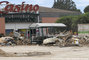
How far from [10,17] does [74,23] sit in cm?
2131

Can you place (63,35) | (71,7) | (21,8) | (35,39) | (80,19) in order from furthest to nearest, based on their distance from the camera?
(71,7) → (21,8) → (80,19) → (35,39) → (63,35)

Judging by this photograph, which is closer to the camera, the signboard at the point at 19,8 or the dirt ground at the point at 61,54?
the dirt ground at the point at 61,54

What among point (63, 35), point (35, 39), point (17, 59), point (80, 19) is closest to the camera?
point (17, 59)

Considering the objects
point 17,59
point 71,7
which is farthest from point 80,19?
point 71,7

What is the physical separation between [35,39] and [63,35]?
4785mm

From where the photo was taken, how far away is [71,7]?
134 meters

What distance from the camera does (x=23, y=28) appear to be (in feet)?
213

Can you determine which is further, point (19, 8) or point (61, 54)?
point (19, 8)

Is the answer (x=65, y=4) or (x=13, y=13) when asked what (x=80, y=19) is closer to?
(x=13, y=13)

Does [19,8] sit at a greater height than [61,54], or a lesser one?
lesser

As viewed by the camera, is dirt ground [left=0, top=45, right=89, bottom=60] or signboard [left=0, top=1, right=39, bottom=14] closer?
dirt ground [left=0, top=45, right=89, bottom=60]

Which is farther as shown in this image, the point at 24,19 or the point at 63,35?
the point at 24,19

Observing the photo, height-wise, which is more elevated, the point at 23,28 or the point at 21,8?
the point at 21,8

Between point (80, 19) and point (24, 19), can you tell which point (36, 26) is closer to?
point (80, 19)
